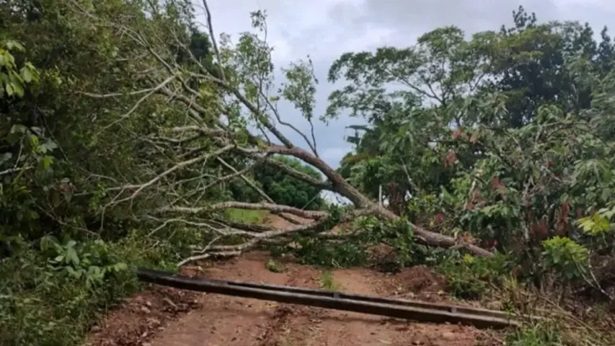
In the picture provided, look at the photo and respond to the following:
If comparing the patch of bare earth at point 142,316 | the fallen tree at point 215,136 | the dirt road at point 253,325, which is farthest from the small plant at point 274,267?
the patch of bare earth at point 142,316

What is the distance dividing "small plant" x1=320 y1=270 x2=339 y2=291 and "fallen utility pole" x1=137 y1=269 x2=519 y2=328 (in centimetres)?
78

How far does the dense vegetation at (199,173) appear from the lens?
417 centimetres

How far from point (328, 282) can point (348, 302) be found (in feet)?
3.70

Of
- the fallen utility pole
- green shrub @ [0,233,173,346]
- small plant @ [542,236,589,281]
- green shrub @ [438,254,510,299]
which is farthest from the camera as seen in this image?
green shrub @ [438,254,510,299]

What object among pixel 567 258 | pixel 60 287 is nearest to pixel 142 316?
pixel 60 287

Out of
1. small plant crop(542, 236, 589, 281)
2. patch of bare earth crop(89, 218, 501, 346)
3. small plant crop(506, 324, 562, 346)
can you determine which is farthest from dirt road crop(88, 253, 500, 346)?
small plant crop(542, 236, 589, 281)

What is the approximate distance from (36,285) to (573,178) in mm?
4295

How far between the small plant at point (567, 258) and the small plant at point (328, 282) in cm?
187

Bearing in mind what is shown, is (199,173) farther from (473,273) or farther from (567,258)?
(567,258)

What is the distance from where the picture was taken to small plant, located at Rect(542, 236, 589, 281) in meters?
4.13

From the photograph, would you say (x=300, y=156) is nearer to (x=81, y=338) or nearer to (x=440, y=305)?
(x=440, y=305)

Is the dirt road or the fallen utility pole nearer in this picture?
the dirt road

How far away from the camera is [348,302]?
4316 mm

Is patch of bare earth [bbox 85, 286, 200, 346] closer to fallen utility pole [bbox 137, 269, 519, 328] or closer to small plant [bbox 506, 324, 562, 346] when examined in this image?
fallen utility pole [bbox 137, 269, 519, 328]
